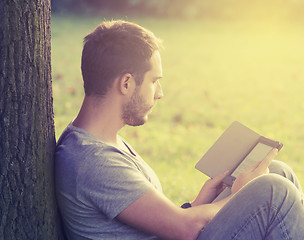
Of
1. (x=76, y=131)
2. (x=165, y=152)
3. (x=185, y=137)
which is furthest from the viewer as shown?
(x=185, y=137)

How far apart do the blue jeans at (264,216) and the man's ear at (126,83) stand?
68 cm

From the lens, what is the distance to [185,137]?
6527 mm

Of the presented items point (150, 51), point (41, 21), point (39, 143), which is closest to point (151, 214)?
point (39, 143)

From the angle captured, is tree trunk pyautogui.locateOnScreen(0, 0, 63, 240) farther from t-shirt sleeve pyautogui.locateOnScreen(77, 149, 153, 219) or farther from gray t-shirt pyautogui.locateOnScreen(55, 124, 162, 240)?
t-shirt sleeve pyautogui.locateOnScreen(77, 149, 153, 219)

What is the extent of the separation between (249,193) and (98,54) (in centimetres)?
89

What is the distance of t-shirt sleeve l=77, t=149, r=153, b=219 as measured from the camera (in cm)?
208

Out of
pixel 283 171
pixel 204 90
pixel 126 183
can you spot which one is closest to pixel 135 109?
pixel 126 183

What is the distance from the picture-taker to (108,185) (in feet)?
6.82

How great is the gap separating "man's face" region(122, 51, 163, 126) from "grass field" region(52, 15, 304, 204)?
205 centimetres

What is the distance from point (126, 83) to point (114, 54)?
0.45 ft

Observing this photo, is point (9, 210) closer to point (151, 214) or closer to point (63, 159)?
point (63, 159)

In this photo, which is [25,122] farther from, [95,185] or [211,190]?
[211,190]

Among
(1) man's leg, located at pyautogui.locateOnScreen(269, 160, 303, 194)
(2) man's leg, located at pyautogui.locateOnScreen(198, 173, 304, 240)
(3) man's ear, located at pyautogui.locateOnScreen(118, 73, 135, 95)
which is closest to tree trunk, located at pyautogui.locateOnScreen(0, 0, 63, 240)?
(3) man's ear, located at pyautogui.locateOnScreen(118, 73, 135, 95)

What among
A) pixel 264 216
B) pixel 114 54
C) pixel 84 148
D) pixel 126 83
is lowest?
pixel 264 216
